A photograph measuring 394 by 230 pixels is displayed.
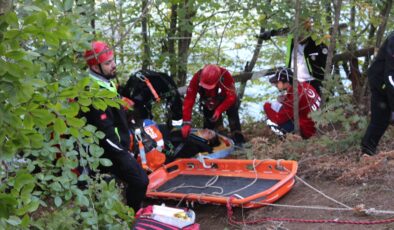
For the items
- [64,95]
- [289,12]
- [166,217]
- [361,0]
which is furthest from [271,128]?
[64,95]

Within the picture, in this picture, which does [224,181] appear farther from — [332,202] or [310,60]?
[310,60]

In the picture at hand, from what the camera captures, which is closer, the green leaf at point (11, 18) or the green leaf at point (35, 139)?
the green leaf at point (11, 18)

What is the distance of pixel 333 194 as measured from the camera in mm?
4746

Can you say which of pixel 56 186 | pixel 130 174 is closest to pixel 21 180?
pixel 56 186

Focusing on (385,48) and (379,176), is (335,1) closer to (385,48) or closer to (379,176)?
(385,48)

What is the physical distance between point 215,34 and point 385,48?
4067 millimetres

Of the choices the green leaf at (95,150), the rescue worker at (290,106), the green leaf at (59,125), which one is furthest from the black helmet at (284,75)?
the green leaf at (59,125)

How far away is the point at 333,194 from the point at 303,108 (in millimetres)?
2268

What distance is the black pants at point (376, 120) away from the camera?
17.1 ft

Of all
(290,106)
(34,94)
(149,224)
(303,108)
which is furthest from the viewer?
(290,106)

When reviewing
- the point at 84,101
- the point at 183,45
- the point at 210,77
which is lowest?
the point at 210,77

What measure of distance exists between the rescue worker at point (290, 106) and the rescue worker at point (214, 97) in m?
0.49

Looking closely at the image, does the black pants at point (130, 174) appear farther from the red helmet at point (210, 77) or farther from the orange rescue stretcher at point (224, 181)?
the red helmet at point (210, 77)

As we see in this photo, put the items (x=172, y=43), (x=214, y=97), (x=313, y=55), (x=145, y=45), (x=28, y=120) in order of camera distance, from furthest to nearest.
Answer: (x=172, y=43)
(x=145, y=45)
(x=313, y=55)
(x=214, y=97)
(x=28, y=120)
